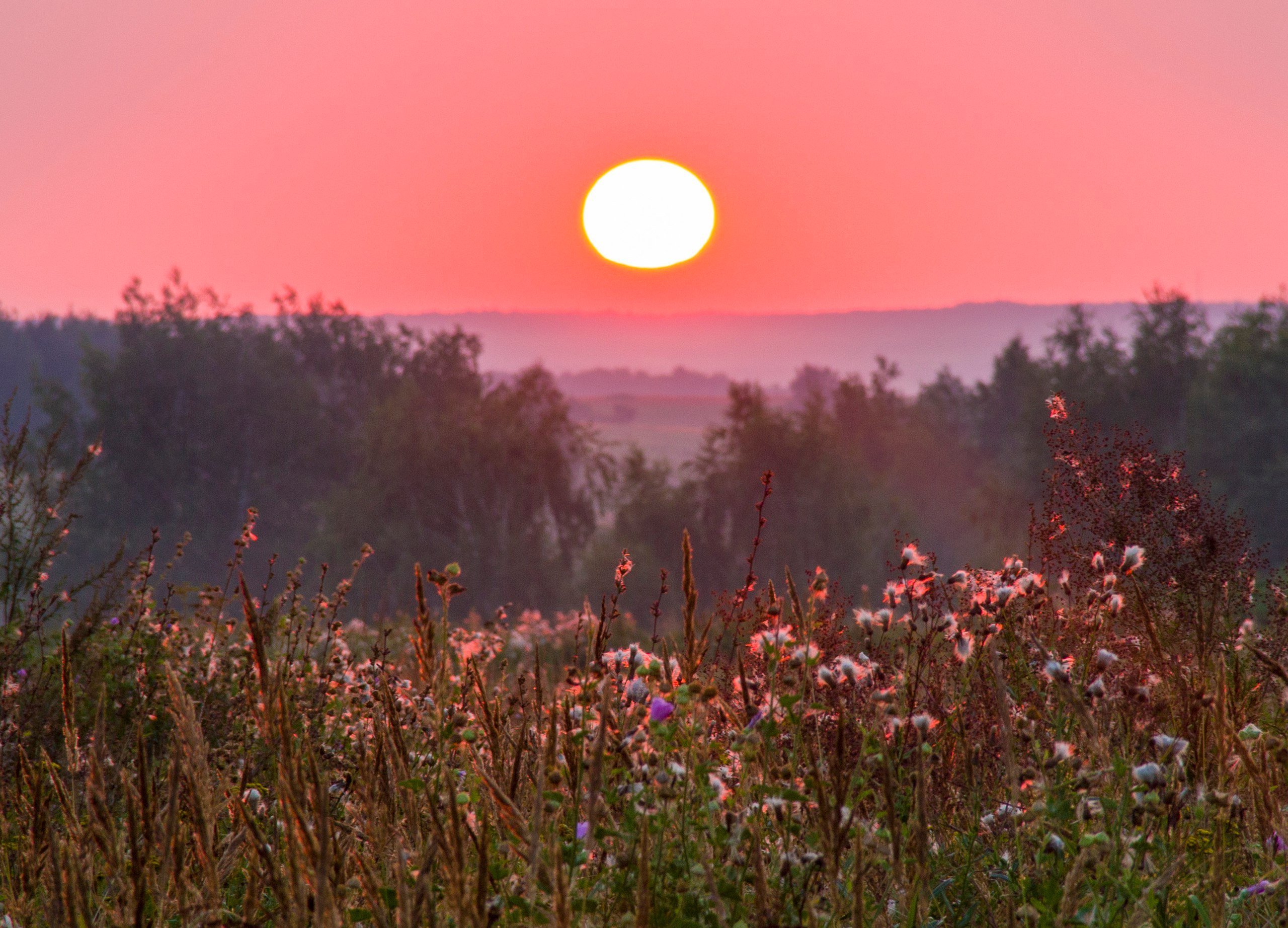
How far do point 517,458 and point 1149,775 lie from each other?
1803 inches

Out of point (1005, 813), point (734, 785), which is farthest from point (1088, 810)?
point (734, 785)

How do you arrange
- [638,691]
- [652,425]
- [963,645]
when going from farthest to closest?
[652,425], [963,645], [638,691]

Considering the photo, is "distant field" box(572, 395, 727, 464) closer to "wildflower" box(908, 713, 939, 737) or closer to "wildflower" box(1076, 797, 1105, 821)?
"wildflower" box(908, 713, 939, 737)

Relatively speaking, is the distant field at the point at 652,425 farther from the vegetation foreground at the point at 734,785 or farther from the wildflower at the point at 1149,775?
the wildflower at the point at 1149,775

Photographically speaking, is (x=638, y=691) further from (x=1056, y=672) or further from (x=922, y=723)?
(x=1056, y=672)

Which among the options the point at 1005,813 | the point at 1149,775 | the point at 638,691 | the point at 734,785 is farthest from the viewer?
the point at 734,785

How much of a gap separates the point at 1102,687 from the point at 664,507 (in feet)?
147

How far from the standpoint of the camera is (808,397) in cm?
5434

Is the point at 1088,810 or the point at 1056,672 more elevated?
the point at 1056,672

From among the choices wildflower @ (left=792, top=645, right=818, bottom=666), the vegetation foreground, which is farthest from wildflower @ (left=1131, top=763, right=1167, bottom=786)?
wildflower @ (left=792, top=645, right=818, bottom=666)

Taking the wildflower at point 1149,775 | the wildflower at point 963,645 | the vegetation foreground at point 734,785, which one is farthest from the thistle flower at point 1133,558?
the wildflower at point 1149,775

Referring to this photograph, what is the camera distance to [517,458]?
47.3 meters

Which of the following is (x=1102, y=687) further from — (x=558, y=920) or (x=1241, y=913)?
(x=558, y=920)

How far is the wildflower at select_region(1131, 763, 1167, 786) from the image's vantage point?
207 centimetres
